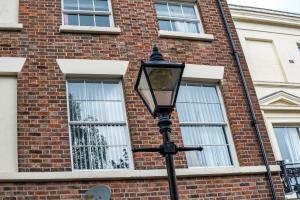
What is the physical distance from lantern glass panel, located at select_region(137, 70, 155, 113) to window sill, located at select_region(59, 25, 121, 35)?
4411mm

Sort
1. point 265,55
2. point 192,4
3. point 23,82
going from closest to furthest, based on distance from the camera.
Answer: point 23,82 → point 192,4 → point 265,55

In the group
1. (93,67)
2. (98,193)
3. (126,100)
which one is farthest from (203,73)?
(98,193)

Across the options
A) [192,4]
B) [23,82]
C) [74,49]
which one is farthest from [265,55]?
[23,82]

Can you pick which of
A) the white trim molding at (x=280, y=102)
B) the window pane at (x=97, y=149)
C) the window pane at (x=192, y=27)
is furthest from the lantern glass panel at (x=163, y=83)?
the white trim molding at (x=280, y=102)

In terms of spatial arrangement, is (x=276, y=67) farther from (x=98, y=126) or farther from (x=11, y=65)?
(x=11, y=65)

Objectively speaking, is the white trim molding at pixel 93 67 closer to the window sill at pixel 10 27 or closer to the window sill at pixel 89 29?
the window sill at pixel 89 29

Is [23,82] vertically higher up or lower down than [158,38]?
lower down

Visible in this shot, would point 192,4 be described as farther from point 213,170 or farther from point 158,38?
point 213,170

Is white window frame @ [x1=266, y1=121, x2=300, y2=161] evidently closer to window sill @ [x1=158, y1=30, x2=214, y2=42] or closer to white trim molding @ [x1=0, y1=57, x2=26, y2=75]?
window sill @ [x1=158, y1=30, x2=214, y2=42]

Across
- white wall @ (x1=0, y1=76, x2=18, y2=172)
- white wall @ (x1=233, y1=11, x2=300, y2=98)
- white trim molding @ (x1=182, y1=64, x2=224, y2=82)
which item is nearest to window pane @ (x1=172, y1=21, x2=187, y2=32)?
white trim molding @ (x1=182, y1=64, x2=224, y2=82)

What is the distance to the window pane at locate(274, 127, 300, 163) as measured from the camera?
10.6 meters

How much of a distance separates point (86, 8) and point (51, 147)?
357 cm

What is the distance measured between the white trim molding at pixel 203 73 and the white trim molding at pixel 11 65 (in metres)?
3.38

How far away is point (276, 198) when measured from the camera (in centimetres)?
814
